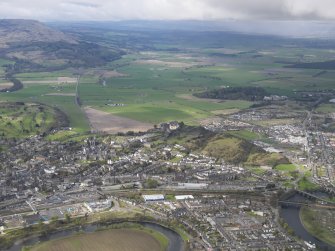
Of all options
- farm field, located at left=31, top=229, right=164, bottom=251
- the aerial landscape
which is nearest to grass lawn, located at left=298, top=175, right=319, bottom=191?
the aerial landscape

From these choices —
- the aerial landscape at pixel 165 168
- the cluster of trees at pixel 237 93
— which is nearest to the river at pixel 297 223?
the aerial landscape at pixel 165 168

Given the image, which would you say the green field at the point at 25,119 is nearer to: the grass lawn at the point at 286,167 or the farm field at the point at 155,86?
the farm field at the point at 155,86

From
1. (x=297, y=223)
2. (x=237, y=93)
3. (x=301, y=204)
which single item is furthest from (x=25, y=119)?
(x=297, y=223)

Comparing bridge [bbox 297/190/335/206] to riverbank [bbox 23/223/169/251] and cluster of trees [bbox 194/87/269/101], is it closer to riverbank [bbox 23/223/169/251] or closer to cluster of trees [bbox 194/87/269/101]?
riverbank [bbox 23/223/169/251]

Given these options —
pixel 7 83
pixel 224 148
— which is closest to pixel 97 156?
pixel 224 148

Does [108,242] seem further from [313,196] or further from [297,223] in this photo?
[313,196]
